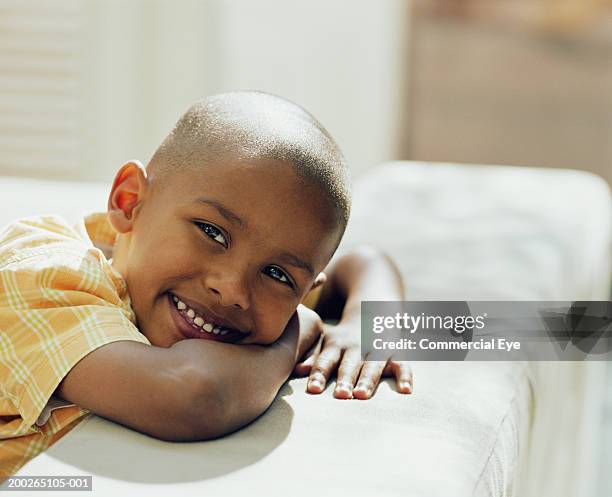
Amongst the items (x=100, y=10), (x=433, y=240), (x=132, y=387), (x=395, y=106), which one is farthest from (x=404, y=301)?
(x=395, y=106)

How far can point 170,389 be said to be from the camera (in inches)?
30.0

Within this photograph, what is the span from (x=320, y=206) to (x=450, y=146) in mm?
2791

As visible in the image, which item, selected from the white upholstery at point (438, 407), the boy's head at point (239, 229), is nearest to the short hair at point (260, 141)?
the boy's head at point (239, 229)

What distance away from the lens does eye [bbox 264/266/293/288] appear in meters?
0.92

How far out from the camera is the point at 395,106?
10.9 ft

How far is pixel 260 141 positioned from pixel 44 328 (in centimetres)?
29

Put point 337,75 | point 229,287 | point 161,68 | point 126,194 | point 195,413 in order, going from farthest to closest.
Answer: point 337,75 < point 161,68 < point 126,194 < point 229,287 < point 195,413

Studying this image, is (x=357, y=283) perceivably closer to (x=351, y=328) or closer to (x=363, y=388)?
(x=351, y=328)

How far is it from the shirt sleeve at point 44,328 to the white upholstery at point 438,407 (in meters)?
0.06

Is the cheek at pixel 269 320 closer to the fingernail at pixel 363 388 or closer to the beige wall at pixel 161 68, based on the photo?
the fingernail at pixel 363 388

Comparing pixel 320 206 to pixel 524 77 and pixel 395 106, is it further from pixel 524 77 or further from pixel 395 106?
pixel 524 77

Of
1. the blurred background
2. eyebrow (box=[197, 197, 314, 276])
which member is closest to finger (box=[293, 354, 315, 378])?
eyebrow (box=[197, 197, 314, 276])

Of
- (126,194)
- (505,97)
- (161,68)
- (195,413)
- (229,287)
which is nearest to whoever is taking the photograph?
(195,413)

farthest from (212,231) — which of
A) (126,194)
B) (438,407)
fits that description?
(438,407)
